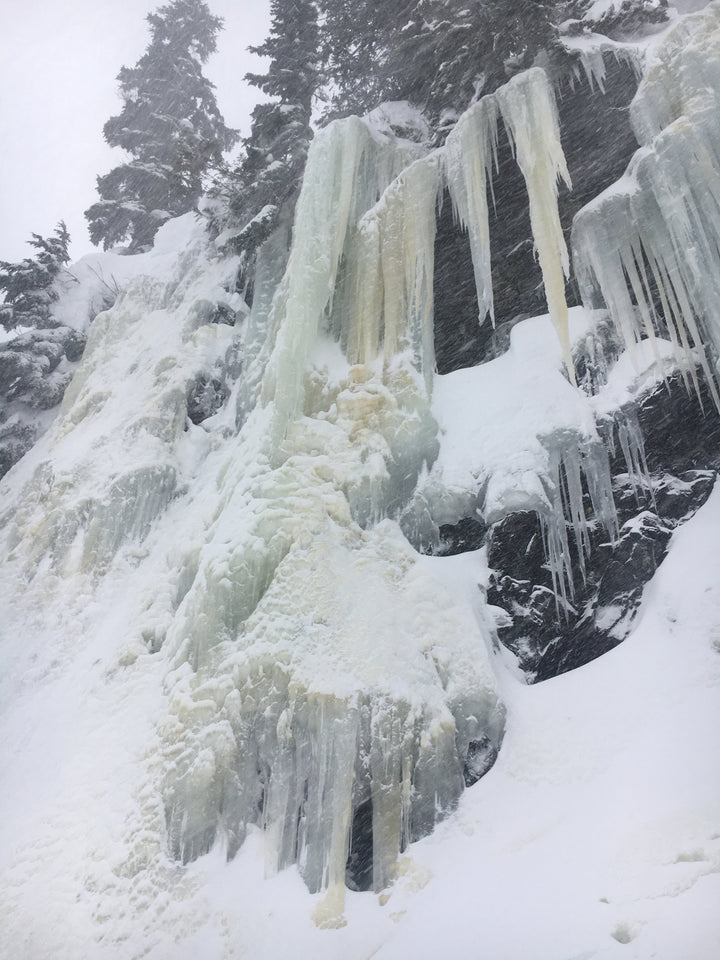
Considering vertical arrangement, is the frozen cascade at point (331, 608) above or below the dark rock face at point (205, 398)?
below

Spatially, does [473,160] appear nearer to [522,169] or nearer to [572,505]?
[522,169]

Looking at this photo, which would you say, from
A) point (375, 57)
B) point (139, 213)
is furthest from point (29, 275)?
point (375, 57)

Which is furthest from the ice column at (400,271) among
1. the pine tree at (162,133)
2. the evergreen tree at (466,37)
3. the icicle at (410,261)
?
the pine tree at (162,133)

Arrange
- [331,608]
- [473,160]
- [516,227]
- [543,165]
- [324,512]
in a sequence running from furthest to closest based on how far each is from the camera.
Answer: [516,227], [473,160], [543,165], [324,512], [331,608]

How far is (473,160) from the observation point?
8766 millimetres

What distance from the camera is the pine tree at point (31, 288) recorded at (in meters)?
14.2

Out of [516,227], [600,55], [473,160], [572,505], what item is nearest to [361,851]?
[572,505]

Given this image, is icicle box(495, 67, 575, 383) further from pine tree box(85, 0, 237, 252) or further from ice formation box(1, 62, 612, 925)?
pine tree box(85, 0, 237, 252)

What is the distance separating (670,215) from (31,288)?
12.9m

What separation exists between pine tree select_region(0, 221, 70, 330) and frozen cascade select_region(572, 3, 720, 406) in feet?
37.5

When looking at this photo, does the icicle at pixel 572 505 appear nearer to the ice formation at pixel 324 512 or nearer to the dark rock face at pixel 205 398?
the ice formation at pixel 324 512

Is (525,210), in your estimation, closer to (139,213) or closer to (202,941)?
(202,941)

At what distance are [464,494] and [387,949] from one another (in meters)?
4.38

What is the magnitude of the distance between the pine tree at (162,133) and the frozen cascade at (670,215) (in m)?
7.29
